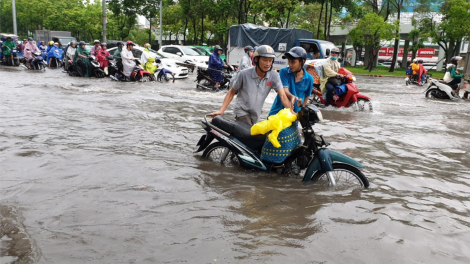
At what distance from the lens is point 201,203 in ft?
12.8

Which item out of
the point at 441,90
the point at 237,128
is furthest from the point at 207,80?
the point at 237,128

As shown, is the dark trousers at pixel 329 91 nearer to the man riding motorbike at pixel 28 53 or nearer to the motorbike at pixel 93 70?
the motorbike at pixel 93 70

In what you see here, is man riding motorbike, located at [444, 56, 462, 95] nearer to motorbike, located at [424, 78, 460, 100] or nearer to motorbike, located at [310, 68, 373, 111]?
motorbike, located at [424, 78, 460, 100]

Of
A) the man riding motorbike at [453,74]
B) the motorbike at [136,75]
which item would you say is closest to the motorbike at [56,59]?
the motorbike at [136,75]

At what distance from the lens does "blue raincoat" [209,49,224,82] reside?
1343 cm

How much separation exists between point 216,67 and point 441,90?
7288 millimetres

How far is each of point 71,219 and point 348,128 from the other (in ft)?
19.4

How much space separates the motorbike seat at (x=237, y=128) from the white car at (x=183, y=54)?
16003 mm

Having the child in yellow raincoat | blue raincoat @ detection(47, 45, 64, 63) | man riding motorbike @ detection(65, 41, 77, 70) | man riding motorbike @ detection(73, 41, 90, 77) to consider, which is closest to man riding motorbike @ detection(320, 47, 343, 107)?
the child in yellow raincoat

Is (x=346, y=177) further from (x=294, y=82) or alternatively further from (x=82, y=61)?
(x=82, y=61)

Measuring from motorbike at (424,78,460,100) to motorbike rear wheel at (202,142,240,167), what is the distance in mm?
10454

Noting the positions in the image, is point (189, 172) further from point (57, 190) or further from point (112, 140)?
point (112, 140)

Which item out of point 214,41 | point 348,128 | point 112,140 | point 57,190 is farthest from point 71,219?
point 214,41

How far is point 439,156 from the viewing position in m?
6.06
